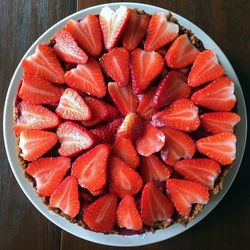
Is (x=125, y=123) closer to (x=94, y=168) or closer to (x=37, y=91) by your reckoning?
(x=94, y=168)

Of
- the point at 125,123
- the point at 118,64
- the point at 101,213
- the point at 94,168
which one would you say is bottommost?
the point at 101,213

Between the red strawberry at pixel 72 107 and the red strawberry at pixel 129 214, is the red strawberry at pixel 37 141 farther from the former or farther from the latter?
the red strawberry at pixel 129 214

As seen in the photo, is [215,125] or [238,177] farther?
[238,177]

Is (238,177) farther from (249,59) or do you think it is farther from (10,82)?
(10,82)

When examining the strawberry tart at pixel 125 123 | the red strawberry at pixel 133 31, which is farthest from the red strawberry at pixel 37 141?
the red strawberry at pixel 133 31

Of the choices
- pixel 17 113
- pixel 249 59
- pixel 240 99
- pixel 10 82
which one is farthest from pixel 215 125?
pixel 10 82

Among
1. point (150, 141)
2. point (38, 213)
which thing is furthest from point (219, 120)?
point (38, 213)

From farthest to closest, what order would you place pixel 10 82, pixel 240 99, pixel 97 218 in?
1. pixel 10 82
2. pixel 240 99
3. pixel 97 218
